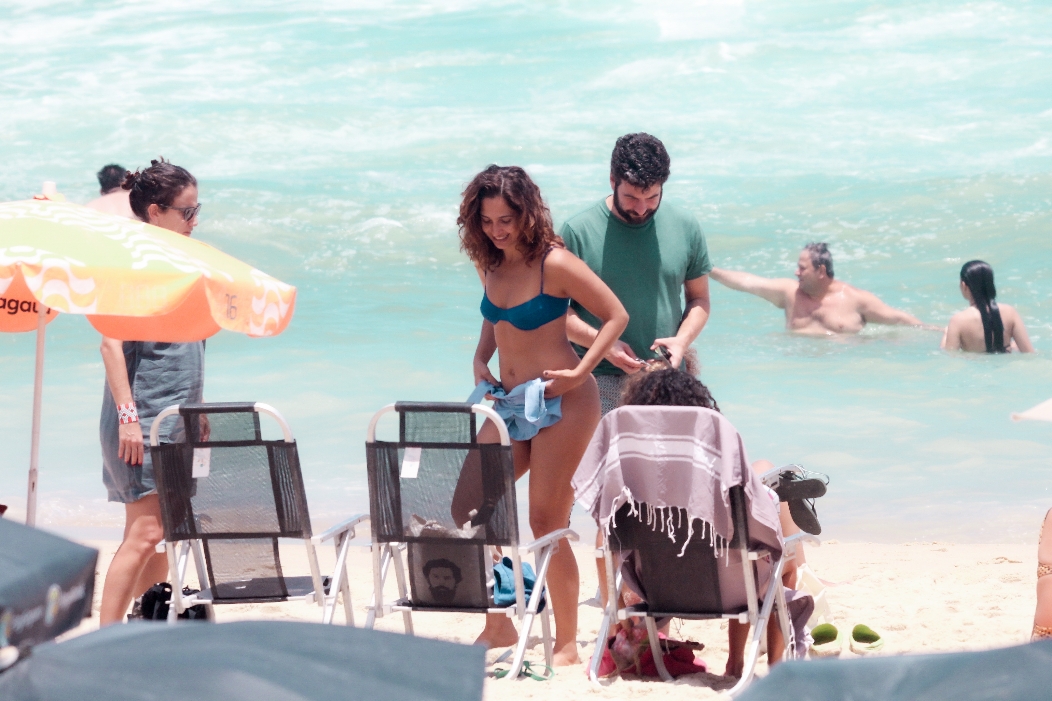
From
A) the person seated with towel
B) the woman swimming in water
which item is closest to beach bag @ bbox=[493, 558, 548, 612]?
the person seated with towel

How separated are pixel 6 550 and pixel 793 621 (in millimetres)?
3026

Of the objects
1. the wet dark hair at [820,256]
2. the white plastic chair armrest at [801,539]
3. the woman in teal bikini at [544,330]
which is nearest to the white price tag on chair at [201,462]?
the woman in teal bikini at [544,330]

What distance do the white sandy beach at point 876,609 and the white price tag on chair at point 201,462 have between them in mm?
493

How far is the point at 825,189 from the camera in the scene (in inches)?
773

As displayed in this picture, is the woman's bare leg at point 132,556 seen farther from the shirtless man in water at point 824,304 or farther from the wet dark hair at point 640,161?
the shirtless man in water at point 824,304

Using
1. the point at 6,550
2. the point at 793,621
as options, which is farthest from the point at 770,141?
the point at 6,550

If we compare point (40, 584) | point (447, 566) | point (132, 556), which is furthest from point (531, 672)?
point (40, 584)

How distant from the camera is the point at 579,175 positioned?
20453mm

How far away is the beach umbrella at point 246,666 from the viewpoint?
162cm

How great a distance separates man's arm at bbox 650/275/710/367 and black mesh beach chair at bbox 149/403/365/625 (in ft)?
4.49

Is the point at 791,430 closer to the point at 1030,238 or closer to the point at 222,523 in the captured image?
the point at 222,523

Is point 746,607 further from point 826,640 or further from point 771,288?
point 771,288

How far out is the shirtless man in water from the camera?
11.7 m

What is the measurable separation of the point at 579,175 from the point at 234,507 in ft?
54.6
